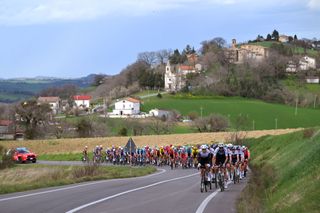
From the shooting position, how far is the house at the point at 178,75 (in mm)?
140250

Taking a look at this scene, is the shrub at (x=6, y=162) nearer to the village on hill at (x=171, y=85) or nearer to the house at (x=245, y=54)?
the village on hill at (x=171, y=85)

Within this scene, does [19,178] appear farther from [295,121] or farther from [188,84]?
[188,84]

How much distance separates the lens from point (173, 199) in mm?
17078

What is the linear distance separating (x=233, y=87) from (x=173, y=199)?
105m

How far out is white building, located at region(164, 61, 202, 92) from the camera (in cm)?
14002

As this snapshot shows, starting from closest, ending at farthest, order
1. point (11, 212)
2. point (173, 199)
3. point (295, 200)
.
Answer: point (295, 200) → point (11, 212) → point (173, 199)

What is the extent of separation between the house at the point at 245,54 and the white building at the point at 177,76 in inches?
386

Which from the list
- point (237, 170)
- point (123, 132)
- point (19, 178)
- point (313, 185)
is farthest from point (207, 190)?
point (123, 132)

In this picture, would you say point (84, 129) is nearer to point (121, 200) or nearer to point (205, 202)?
point (121, 200)

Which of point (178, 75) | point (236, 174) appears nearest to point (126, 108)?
point (178, 75)

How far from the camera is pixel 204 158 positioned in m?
20.8

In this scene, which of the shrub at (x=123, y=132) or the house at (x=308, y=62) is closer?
the shrub at (x=123, y=132)

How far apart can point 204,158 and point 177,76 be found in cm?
12390

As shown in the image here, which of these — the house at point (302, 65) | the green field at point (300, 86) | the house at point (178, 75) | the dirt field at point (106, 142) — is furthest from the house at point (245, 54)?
the dirt field at point (106, 142)
